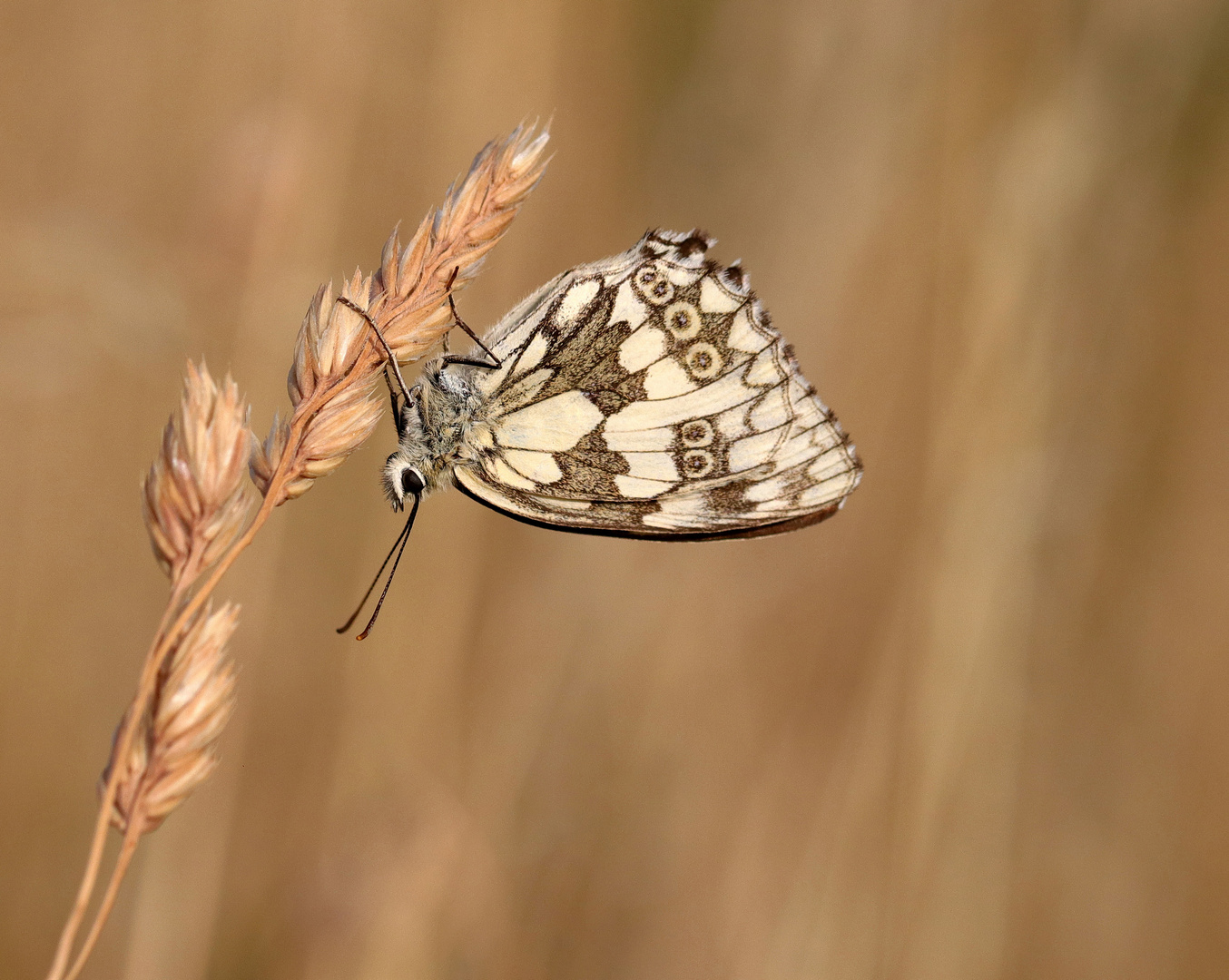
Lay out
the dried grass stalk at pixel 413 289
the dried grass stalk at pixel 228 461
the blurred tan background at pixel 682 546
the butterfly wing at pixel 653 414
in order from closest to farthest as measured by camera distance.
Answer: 1. the dried grass stalk at pixel 228 461
2. the dried grass stalk at pixel 413 289
3. the butterfly wing at pixel 653 414
4. the blurred tan background at pixel 682 546

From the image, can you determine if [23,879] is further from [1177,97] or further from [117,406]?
[1177,97]

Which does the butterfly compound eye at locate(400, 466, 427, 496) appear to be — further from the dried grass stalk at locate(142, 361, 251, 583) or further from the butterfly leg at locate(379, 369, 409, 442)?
the dried grass stalk at locate(142, 361, 251, 583)

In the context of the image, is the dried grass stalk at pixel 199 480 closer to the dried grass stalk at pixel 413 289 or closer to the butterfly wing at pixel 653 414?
the dried grass stalk at pixel 413 289

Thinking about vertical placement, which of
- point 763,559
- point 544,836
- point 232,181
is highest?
point 232,181

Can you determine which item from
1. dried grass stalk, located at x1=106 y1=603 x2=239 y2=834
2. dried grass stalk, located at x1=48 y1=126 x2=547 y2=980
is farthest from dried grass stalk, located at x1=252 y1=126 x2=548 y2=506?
dried grass stalk, located at x1=106 y1=603 x2=239 y2=834

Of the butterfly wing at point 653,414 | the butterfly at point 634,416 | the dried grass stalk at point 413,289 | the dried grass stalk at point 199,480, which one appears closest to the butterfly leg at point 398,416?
the butterfly at point 634,416

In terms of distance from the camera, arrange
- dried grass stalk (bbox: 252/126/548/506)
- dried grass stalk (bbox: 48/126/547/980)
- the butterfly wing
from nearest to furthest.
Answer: dried grass stalk (bbox: 48/126/547/980) → dried grass stalk (bbox: 252/126/548/506) → the butterfly wing

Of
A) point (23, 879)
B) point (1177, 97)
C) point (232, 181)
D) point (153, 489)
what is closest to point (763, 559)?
point (1177, 97)
